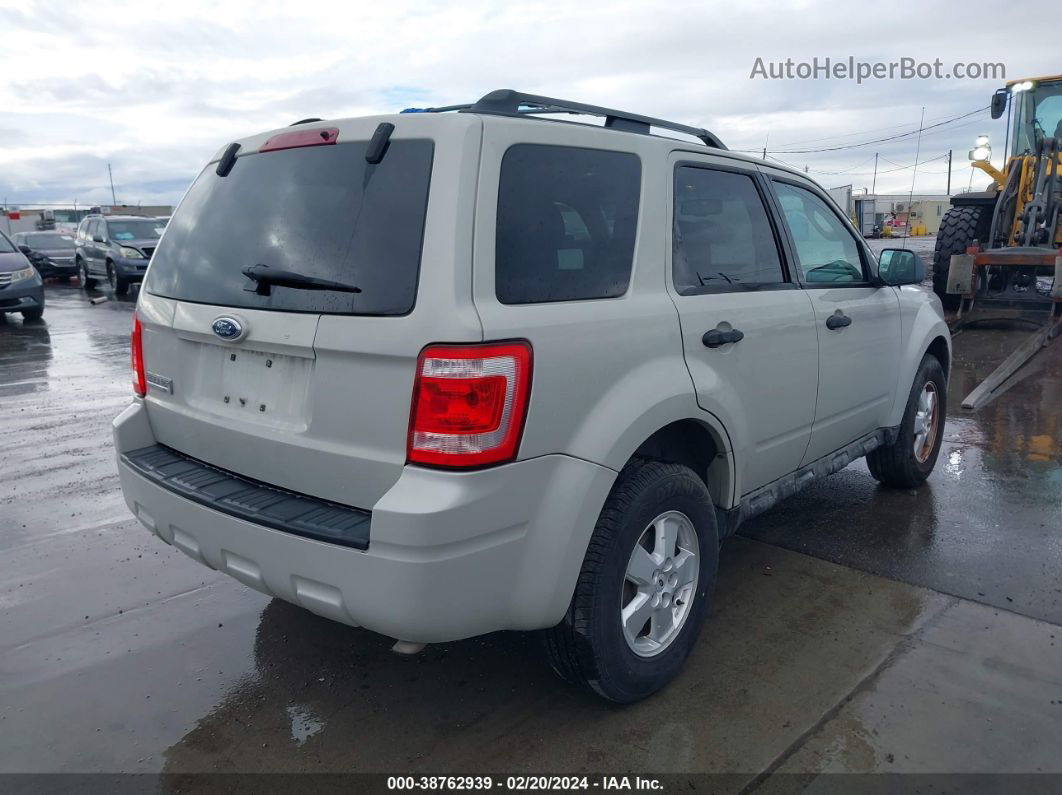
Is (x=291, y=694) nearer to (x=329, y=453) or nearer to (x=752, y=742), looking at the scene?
(x=329, y=453)

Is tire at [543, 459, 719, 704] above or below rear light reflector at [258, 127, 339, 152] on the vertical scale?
below

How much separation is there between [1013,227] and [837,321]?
9.48 meters

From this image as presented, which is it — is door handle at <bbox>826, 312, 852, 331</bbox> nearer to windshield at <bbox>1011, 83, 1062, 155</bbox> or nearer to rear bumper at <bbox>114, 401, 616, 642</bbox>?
rear bumper at <bbox>114, 401, 616, 642</bbox>

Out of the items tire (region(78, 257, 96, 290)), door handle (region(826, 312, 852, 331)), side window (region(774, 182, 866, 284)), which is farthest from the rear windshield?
tire (region(78, 257, 96, 290))

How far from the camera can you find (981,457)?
221 inches

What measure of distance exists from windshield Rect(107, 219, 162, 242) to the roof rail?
1823 cm

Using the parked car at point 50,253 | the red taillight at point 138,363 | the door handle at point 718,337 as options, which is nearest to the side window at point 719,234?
the door handle at point 718,337

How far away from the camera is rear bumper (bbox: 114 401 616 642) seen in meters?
2.22

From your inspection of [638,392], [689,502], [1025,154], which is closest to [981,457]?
[689,502]

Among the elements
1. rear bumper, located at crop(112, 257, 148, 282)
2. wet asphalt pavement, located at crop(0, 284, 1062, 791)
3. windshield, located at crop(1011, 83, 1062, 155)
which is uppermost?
windshield, located at crop(1011, 83, 1062, 155)

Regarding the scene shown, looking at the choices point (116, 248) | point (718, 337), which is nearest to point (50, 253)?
point (116, 248)

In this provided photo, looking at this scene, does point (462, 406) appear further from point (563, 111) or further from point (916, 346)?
point (916, 346)

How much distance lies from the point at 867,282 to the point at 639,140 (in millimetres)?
1909

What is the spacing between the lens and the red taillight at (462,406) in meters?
2.25
